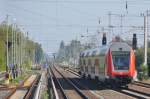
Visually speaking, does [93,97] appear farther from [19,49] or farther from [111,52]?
[19,49]

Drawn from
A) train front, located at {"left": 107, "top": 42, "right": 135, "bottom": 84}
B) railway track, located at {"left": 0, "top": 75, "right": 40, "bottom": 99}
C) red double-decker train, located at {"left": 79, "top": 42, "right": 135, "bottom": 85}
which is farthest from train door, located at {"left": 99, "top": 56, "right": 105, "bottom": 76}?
railway track, located at {"left": 0, "top": 75, "right": 40, "bottom": 99}

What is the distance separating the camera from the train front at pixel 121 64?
139 ft

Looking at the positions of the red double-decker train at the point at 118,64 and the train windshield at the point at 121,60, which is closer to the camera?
the red double-decker train at the point at 118,64

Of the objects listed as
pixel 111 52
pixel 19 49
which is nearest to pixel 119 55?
pixel 111 52

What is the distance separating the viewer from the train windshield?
42.6 metres

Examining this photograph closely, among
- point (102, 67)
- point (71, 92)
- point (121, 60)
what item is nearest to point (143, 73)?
point (102, 67)

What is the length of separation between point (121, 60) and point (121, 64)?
0.30 meters

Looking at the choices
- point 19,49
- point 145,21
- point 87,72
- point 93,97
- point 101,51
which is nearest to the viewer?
point 93,97

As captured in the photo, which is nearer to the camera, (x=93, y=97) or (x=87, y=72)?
(x=93, y=97)

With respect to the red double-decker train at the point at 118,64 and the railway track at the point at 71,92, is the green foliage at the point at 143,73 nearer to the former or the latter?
the railway track at the point at 71,92

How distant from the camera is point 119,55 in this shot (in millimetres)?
43000

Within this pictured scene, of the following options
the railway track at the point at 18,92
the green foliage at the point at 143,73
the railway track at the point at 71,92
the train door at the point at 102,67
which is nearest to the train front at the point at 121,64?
the train door at the point at 102,67

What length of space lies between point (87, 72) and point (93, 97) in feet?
68.7

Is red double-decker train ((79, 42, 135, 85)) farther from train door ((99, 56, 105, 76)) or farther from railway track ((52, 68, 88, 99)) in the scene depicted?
railway track ((52, 68, 88, 99))
